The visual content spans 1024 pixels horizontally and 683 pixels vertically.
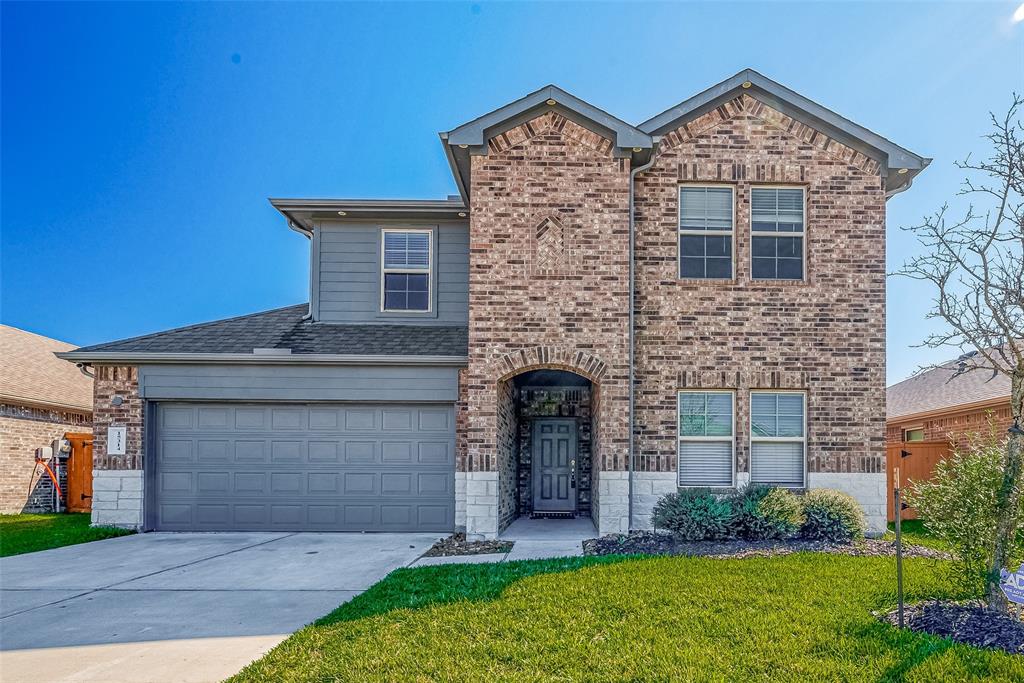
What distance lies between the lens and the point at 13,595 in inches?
288

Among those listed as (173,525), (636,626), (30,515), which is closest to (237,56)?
(173,525)

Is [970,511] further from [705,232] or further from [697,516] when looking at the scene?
[705,232]

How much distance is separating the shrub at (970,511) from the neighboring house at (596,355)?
15.5 feet

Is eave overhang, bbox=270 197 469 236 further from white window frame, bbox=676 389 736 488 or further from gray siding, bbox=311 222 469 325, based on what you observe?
white window frame, bbox=676 389 736 488

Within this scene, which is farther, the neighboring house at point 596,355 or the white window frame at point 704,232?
the white window frame at point 704,232

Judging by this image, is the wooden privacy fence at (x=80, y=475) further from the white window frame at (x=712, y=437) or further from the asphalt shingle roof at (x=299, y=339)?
the white window frame at (x=712, y=437)

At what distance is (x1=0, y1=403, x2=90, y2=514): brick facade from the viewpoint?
1515 centimetres

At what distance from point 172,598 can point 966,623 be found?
752 cm

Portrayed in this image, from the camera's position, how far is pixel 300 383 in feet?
37.5

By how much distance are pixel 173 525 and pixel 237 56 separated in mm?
9956

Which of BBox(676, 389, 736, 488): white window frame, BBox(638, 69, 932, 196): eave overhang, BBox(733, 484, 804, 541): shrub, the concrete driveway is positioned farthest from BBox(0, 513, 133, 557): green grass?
BBox(638, 69, 932, 196): eave overhang

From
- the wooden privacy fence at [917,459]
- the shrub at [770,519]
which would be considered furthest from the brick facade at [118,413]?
the wooden privacy fence at [917,459]

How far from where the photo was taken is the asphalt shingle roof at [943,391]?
14508 millimetres

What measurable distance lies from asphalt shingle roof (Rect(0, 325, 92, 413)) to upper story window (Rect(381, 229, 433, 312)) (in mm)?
9601
